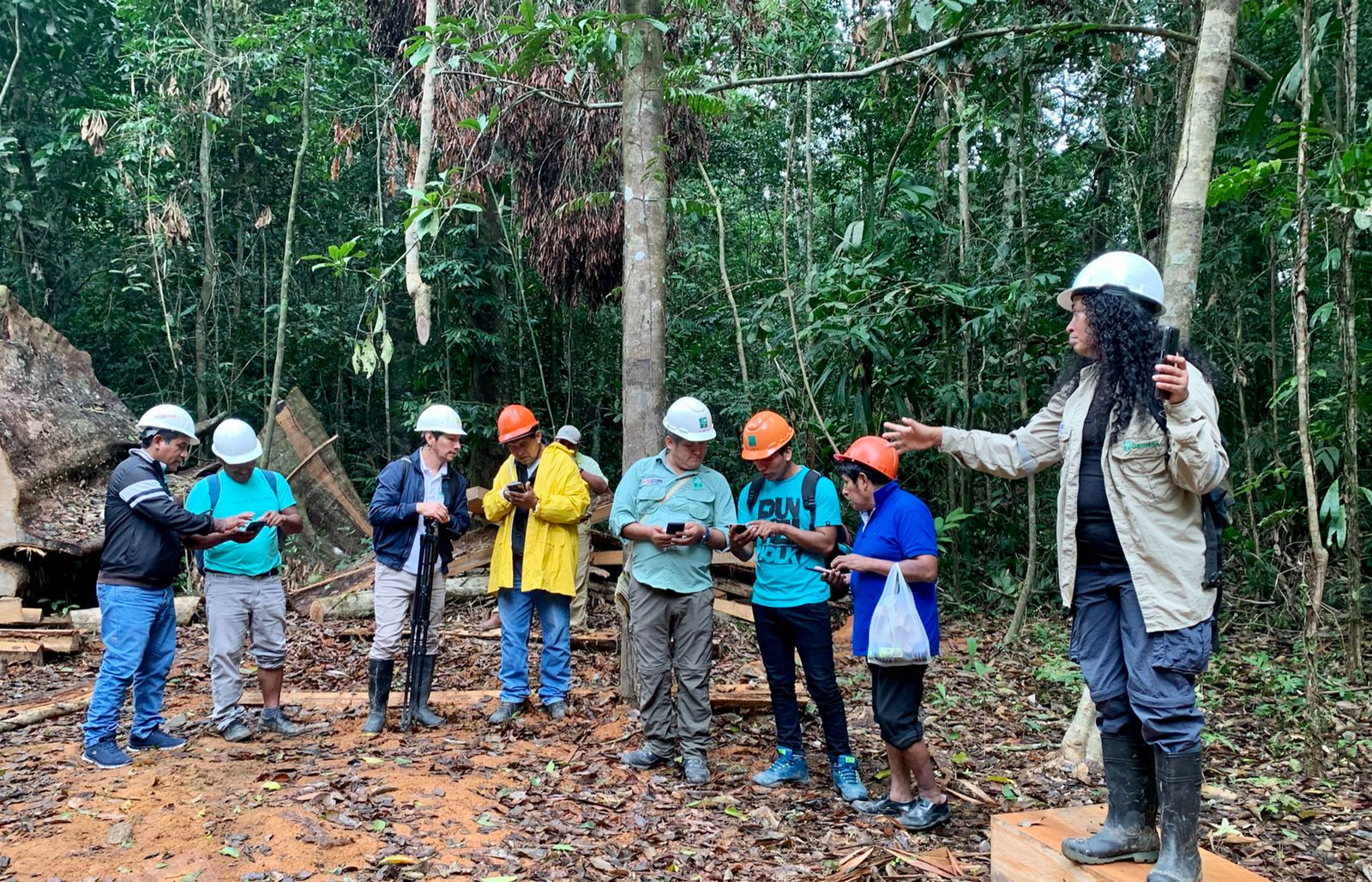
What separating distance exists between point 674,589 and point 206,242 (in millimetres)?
10042

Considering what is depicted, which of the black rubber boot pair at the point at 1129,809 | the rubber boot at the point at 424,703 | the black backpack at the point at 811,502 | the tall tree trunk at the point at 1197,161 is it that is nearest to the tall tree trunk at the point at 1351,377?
the tall tree trunk at the point at 1197,161

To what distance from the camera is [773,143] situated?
42.5 ft

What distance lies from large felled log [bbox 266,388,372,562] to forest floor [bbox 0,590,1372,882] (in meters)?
4.08

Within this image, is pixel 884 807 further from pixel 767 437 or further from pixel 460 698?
pixel 460 698

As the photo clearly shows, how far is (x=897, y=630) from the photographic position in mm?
3861

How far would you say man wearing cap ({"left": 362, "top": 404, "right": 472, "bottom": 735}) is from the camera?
535cm

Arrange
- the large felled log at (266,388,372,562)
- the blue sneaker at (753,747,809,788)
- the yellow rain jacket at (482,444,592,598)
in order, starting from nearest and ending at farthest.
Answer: the blue sneaker at (753,747,809,788) < the yellow rain jacket at (482,444,592,598) < the large felled log at (266,388,372,562)

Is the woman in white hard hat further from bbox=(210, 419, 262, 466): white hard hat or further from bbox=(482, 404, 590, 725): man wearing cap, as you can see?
bbox=(210, 419, 262, 466): white hard hat

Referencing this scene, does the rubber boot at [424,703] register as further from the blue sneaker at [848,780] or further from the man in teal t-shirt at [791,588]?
the blue sneaker at [848,780]

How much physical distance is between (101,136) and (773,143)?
26.9ft

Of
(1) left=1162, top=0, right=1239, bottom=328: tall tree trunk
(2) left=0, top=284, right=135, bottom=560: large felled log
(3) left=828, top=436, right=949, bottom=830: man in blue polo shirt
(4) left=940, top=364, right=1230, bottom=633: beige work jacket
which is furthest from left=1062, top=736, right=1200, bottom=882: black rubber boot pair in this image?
(2) left=0, top=284, right=135, bottom=560: large felled log

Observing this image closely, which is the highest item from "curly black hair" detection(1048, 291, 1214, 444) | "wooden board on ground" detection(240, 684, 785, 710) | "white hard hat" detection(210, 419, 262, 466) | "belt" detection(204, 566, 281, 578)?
"curly black hair" detection(1048, 291, 1214, 444)

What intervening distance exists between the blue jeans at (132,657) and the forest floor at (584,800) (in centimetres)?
29

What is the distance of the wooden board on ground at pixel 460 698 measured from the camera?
5.68 meters
